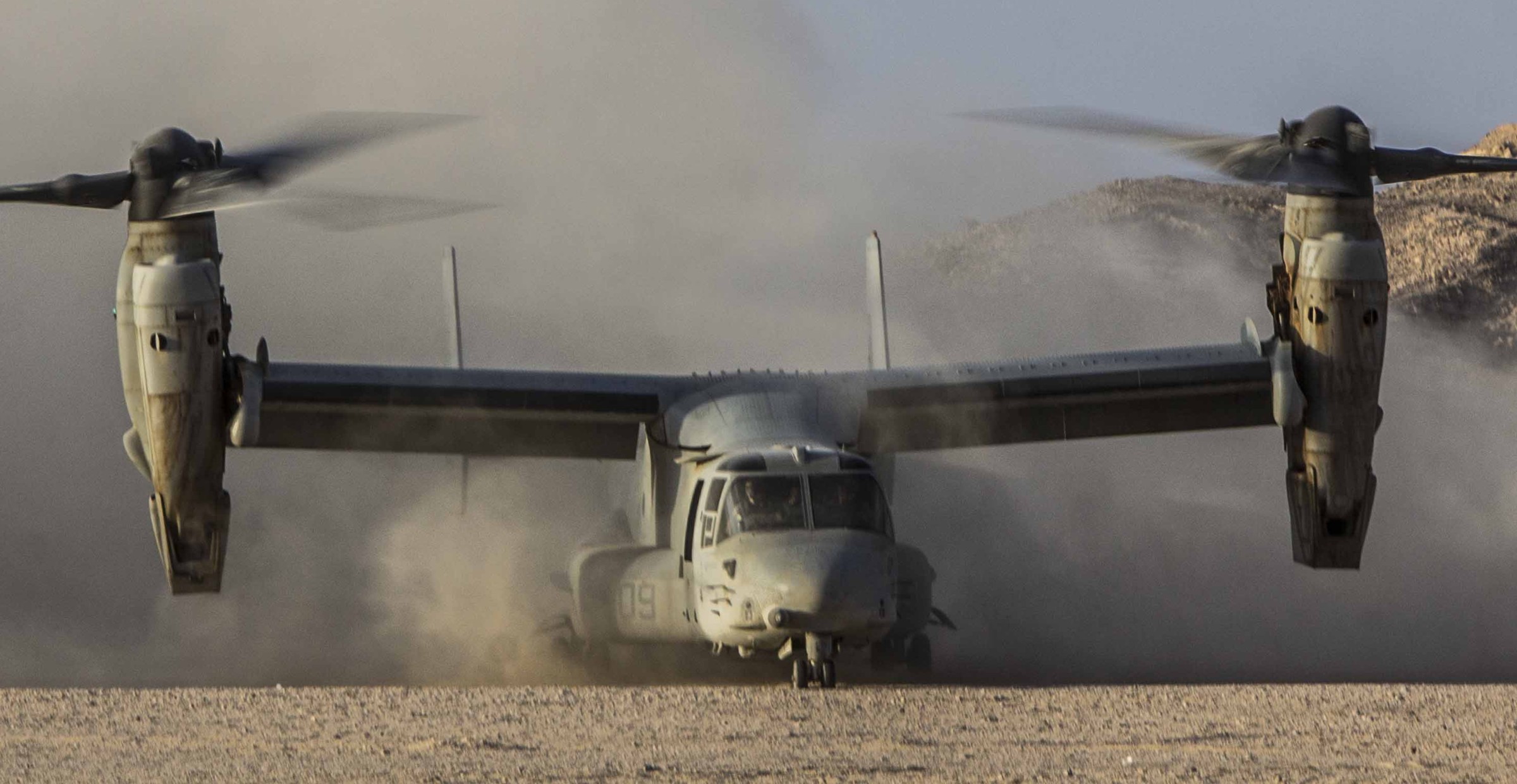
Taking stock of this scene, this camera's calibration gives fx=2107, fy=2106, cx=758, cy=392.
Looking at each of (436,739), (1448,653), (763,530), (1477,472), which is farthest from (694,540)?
(1477,472)

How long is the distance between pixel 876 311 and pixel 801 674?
6.75 metres

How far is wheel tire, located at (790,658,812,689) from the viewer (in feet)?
50.6

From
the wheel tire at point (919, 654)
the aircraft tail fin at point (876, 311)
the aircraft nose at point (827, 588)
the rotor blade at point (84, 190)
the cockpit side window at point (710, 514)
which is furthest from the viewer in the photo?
the aircraft tail fin at point (876, 311)

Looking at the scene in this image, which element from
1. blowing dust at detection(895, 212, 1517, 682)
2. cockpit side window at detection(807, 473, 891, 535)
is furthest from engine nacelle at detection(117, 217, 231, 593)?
blowing dust at detection(895, 212, 1517, 682)

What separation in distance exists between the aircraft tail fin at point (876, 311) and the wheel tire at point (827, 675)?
554 centimetres

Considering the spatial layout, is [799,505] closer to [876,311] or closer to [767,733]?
[767,733]

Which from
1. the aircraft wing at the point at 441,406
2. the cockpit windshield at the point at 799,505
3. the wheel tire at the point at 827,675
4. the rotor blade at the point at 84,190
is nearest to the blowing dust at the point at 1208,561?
the wheel tire at the point at 827,675

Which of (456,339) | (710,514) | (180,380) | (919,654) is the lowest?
(919,654)

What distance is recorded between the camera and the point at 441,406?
1753 centimetres

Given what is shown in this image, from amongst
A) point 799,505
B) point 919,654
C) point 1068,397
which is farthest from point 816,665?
point 1068,397

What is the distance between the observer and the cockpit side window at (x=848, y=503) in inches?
607

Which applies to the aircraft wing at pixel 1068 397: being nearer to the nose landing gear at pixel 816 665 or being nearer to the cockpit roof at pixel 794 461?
the cockpit roof at pixel 794 461

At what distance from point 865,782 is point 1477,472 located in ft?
56.3

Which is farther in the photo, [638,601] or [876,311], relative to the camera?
[876,311]
